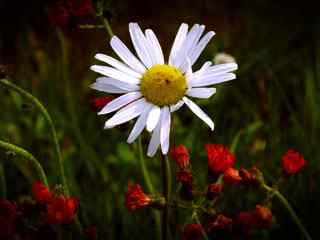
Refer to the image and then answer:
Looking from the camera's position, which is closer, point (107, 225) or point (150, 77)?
point (150, 77)

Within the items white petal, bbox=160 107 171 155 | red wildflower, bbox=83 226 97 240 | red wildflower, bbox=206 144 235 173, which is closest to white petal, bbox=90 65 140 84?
white petal, bbox=160 107 171 155

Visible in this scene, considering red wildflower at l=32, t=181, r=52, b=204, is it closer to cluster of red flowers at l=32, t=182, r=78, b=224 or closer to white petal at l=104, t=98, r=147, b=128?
cluster of red flowers at l=32, t=182, r=78, b=224

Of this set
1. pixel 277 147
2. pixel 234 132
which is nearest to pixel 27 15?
pixel 234 132

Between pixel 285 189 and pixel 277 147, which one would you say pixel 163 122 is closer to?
pixel 285 189

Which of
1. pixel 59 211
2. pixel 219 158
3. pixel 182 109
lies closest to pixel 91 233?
pixel 59 211

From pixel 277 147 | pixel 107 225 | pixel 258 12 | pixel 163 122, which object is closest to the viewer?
pixel 163 122
